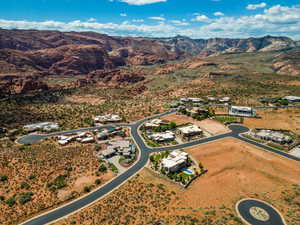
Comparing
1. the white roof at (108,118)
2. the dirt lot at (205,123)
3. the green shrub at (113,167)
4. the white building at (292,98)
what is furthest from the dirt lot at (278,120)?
the green shrub at (113,167)

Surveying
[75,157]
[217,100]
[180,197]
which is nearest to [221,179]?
[180,197]

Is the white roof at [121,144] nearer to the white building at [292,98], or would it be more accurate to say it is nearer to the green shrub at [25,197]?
the green shrub at [25,197]

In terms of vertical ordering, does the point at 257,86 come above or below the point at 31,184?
above

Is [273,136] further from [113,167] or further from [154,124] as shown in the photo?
[113,167]

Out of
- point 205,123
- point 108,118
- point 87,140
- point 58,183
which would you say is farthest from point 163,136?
point 58,183

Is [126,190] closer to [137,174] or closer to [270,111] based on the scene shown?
[137,174]

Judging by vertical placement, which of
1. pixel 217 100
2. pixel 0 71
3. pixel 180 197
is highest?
pixel 0 71
